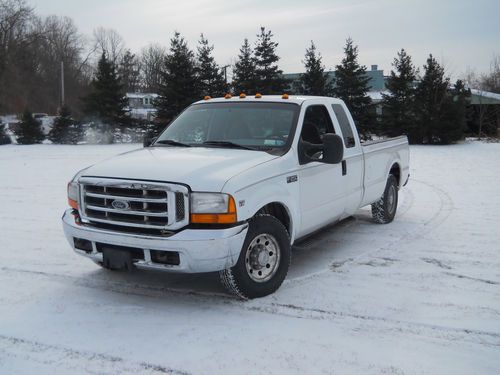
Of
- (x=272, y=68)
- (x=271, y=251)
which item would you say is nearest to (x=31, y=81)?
(x=272, y=68)

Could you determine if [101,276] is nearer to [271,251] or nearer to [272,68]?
[271,251]

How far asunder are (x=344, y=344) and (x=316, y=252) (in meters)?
2.52

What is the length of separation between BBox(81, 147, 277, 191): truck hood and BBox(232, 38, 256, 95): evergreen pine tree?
84.1 feet

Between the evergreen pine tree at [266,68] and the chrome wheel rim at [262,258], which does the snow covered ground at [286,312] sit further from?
the evergreen pine tree at [266,68]

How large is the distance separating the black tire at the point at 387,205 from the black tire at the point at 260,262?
10.5 feet

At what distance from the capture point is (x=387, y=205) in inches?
303

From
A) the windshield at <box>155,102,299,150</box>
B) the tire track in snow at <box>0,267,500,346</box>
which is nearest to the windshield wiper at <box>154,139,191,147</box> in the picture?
the windshield at <box>155,102,299,150</box>

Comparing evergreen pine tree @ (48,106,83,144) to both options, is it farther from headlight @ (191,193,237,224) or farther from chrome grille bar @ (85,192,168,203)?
headlight @ (191,193,237,224)

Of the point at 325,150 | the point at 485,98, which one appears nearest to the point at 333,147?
the point at 325,150

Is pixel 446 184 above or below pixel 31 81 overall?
below

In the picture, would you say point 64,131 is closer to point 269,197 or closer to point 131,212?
point 131,212

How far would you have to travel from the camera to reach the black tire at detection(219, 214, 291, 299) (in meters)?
4.43

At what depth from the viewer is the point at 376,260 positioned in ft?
19.2

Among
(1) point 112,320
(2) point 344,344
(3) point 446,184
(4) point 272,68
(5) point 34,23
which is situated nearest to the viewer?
(2) point 344,344
